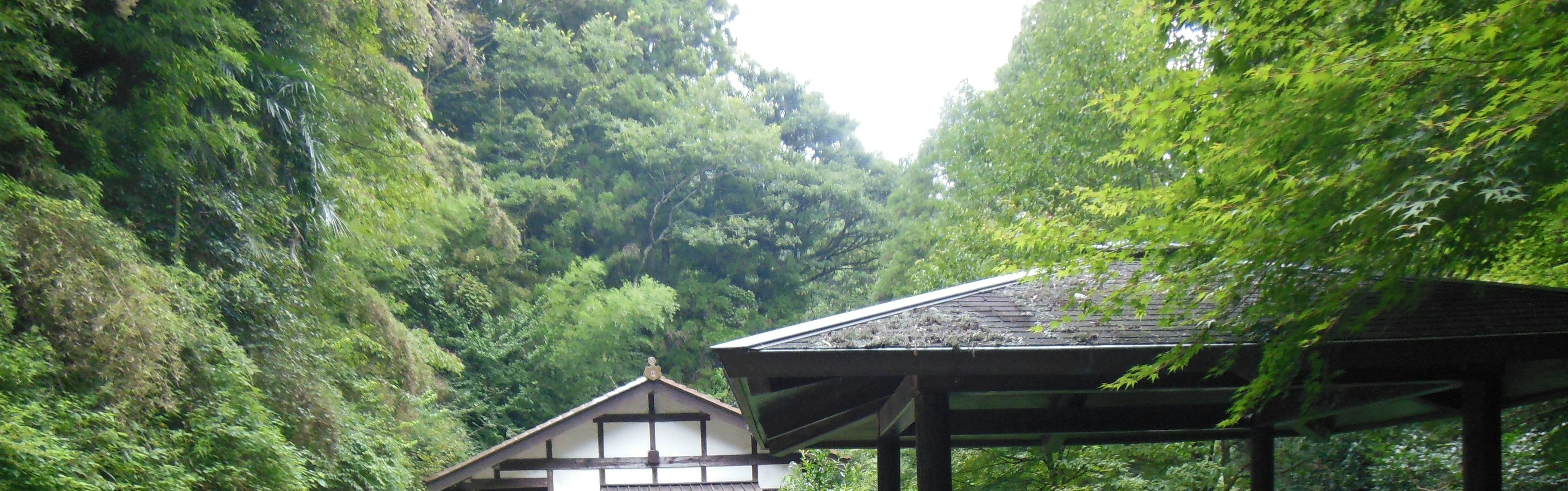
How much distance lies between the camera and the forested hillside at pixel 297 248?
229 inches

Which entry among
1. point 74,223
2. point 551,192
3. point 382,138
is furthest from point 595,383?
point 74,223

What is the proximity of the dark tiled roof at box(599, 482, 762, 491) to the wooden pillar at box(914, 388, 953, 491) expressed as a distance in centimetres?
735

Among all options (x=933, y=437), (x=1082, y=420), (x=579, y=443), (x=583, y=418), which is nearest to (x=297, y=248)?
(x=583, y=418)

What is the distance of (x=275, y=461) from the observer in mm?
7156

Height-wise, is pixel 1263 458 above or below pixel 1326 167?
below

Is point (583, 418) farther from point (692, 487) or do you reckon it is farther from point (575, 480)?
point (692, 487)

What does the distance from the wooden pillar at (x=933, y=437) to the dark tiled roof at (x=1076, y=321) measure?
0.29 m

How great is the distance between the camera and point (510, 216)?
68.4 ft

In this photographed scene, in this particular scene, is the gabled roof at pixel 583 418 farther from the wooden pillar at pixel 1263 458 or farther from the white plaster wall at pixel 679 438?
the wooden pillar at pixel 1263 458

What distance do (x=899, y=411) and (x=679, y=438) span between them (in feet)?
28.5

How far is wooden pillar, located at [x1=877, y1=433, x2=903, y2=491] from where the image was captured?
15.6 ft

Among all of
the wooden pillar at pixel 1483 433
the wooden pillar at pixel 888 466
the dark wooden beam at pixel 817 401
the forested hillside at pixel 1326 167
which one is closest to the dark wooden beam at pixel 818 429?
the dark wooden beam at pixel 817 401

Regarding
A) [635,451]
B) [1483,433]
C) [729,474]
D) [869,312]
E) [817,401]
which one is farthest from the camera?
[729,474]

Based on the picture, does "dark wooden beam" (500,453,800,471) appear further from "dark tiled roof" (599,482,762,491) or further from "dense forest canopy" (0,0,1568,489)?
"dense forest canopy" (0,0,1568,489)
